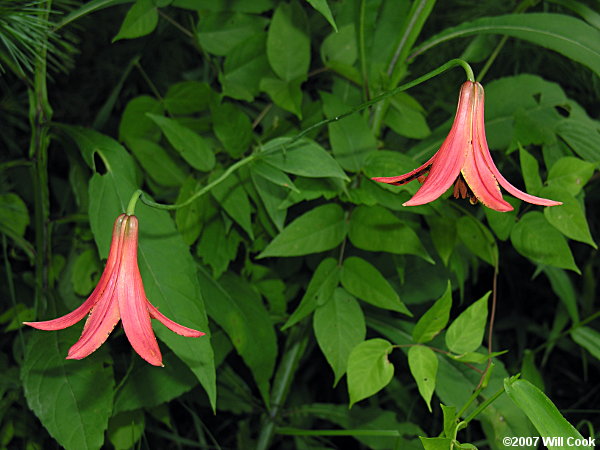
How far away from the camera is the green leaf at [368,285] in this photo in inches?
30.3

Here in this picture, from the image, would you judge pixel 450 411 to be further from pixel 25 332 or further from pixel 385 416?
pixel 25 332

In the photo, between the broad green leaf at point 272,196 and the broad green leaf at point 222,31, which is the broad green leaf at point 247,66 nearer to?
the broad green leaf at point 222,31

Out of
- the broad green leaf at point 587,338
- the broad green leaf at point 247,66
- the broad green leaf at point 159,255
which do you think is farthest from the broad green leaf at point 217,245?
the broad green leaf at point 587,338

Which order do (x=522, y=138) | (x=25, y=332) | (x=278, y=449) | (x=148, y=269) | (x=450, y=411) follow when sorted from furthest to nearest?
1. (x=278, y=449)
2. (x=25, y=332)
3. (x=522, y=138)
4. (x=148, y=269)
5. (x=450, y=411)

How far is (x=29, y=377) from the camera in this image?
741 mm

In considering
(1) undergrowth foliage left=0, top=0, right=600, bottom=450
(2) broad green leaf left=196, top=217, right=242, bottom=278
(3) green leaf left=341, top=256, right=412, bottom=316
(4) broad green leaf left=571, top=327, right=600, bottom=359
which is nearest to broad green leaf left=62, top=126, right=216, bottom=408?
(1) undergrowth foliage left=0, top=0, right=600, bottom=450

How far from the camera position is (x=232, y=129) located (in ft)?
2.84

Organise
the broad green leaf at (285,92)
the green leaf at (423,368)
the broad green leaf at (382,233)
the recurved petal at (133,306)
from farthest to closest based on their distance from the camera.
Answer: the broad green leaf at (285,92) < the broad green leaf at (382,233) < the green leaf at (423,368) < the recurved petal at (133,306)

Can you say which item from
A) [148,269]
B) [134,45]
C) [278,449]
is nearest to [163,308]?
[148,269]

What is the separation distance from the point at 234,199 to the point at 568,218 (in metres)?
0.43

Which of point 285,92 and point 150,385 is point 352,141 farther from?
point 150,385

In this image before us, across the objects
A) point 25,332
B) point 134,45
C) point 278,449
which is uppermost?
point 134,45

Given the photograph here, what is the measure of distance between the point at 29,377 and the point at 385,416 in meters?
0.54

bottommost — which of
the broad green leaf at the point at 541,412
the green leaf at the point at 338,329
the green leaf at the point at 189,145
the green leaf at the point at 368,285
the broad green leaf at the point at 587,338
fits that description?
the broad green leaf at the point at 587,338
